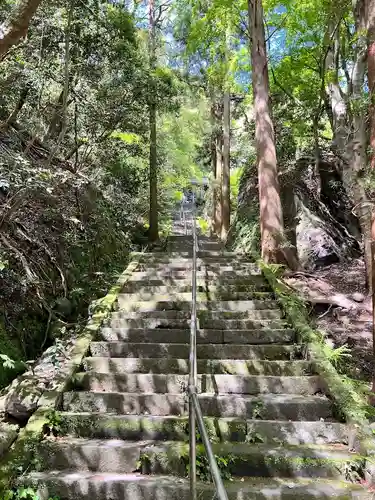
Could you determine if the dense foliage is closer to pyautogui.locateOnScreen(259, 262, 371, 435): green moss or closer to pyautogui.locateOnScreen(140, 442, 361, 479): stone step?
pyautogui.locateOnScreen(259, 262, 371, 435): green moss

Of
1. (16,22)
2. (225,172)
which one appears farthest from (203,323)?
(225,172)

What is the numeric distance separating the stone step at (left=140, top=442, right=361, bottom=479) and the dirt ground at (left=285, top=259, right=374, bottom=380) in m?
1.98

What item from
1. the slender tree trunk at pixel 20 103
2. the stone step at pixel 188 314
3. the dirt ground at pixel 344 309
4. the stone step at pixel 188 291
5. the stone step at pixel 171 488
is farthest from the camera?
the slender tree trunk at pixel 20 103

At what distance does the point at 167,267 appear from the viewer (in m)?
7.68

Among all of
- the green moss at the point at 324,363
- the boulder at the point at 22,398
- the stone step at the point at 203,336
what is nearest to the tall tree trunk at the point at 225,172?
the green moss at the point at 324,363

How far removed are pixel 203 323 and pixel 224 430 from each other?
1852 mm

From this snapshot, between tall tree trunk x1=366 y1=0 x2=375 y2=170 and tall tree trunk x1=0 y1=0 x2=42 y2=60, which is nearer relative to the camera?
tall tree trunk x1=0 y1=0 x2=42 y2=60

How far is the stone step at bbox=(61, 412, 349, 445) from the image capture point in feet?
11.9

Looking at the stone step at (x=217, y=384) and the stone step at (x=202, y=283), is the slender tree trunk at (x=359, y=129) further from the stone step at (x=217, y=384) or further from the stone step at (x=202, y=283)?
the stone step at (x=217, y=384)

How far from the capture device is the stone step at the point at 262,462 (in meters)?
3.25

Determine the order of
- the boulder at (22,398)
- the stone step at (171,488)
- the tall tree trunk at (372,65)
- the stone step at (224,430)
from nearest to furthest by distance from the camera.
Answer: the stone step at (171,488) → the stone step at (224,430) → the boulder at (22,398) → the tall tree trunk at (372,65)

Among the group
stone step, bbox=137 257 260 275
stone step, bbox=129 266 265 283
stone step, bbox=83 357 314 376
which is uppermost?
stone step, bbox=137 257 260 275

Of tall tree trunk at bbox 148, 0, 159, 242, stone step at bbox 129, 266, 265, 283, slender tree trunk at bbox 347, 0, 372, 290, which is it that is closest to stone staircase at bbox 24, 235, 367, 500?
stone step at bbox 129, 266, 265, 283

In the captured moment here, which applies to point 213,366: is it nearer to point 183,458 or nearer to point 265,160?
point 183,458
